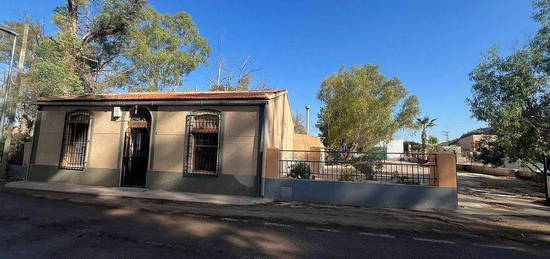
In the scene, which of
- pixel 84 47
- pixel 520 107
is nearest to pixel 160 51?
pixel 84 47

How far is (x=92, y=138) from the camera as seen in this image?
39.1 feet

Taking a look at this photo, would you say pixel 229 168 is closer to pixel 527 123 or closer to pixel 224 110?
pixel 224 110

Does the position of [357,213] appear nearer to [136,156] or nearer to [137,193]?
[137,193]

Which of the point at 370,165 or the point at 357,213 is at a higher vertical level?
the point at 370,165

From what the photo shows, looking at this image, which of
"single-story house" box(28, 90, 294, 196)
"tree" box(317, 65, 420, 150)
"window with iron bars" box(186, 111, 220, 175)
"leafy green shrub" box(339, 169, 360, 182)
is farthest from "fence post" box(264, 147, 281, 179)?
"tree" box(317, 65, 420, 150)

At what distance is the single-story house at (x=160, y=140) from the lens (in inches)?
410

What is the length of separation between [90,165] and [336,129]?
19.8 m

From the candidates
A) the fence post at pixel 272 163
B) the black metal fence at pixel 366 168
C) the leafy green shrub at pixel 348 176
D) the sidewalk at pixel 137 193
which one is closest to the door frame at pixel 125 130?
the sidewalk at pixel 137 193

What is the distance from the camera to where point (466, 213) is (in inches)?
325

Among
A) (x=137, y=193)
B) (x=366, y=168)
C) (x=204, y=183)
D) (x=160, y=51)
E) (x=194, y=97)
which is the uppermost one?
(x=160, y=51)

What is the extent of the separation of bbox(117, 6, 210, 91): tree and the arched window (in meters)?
10.6

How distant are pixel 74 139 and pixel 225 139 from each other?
267 inches

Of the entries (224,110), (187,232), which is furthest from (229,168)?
(187,232)

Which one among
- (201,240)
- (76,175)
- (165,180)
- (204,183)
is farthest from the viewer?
(76,175)
